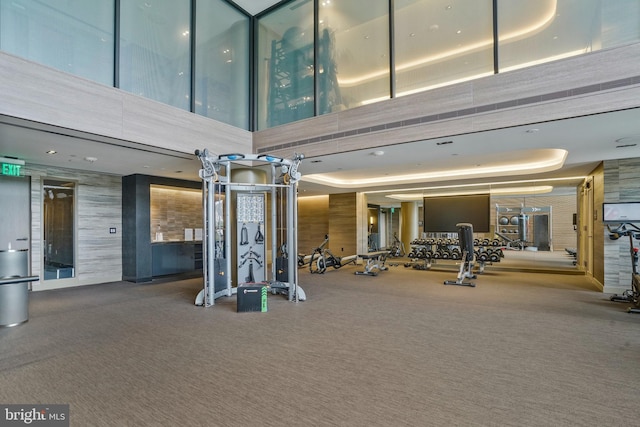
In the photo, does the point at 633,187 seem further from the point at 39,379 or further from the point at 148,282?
the point at 148,282

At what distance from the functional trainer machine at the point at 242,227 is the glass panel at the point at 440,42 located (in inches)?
103

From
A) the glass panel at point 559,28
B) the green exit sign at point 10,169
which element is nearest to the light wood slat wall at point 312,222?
the glass panel at point 559,28

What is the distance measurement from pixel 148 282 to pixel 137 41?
5600 mm

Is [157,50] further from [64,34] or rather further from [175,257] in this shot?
[175,257]

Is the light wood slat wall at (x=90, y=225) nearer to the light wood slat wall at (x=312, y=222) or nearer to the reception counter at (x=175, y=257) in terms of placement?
the reception counter at (x=175, y=257)

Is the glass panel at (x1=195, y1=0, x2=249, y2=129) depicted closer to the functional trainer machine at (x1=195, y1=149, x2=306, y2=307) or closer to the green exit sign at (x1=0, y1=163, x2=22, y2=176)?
the functional trainer machine at (x1=195, y1=149, x2=306, y2=307)

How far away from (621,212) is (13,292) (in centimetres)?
1036

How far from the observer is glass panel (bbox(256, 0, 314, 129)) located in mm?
7273

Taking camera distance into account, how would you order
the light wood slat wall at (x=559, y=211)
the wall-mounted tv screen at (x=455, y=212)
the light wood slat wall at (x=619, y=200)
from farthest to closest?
the wall-mounted tv screen at (x=455, y=212) → the light wood slat wall at (x=559, y=211) → the light wood slat wall at (x=619, y=200)

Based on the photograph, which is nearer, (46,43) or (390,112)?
(46,43)

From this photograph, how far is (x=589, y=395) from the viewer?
2645 mm

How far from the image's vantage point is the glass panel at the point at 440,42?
5.38 metres

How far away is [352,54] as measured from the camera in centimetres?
684

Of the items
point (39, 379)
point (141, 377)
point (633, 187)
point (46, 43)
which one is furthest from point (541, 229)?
point (46, 43)
